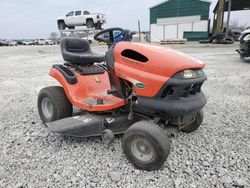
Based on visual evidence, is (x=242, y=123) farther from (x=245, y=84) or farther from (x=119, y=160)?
(x=245, y=84)

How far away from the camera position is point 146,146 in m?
2.20

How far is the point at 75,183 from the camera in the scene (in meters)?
2.08

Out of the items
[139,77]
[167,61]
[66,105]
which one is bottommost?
[66,105]

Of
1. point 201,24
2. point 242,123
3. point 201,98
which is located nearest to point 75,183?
point 201,98

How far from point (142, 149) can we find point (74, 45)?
189 cm

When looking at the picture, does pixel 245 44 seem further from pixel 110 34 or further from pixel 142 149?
pixel 142 149

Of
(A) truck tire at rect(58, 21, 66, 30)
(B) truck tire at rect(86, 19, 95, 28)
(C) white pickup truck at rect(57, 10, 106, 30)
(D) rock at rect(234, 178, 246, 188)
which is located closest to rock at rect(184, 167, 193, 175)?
(D) rock at rect(234, 178, 246, 188)

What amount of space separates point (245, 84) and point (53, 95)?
174 inches

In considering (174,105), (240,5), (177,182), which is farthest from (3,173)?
(240,5)

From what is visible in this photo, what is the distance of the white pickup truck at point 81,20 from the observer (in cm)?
2233

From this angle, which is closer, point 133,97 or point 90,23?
point 133,97

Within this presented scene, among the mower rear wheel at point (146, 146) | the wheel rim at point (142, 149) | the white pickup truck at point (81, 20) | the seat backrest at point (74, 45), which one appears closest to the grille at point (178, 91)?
the mower rear wheel at point (146, 146)

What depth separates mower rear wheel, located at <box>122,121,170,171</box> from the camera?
2.08 metres

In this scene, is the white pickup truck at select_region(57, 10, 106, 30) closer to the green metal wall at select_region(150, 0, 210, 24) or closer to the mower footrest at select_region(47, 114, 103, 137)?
the green metal wall at select_region(150, 0, 210, 24)
